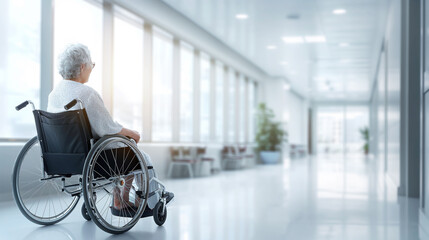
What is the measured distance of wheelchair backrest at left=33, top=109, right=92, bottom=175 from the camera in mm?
2375

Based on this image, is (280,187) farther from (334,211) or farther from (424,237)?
(424,237)

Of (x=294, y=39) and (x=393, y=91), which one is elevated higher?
(x=294, y=39)

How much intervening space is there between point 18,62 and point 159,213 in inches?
110

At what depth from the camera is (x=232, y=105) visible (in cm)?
1149

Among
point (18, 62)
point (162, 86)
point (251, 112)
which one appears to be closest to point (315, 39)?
point (162, 86)

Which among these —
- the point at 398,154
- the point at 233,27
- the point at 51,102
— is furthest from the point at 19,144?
the point at 233,27

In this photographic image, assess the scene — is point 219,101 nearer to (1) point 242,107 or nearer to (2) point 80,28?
(1) point 242,107

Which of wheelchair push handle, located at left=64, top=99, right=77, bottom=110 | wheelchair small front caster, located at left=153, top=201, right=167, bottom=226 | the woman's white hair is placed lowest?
wheelchair small front caster, located at left=153, top=201, right=167, bottom=226

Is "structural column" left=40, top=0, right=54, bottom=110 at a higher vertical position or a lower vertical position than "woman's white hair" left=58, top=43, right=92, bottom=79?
higher

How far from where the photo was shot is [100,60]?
19.1 feet

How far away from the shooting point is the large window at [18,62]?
4.30 m

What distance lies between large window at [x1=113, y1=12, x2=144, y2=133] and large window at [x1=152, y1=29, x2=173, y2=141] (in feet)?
1.56

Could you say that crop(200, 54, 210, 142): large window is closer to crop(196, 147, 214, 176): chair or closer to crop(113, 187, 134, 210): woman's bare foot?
crop(196, 147, 214, 176): chair

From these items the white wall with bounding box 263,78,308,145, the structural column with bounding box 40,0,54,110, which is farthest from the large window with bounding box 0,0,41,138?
the white wall with bounding box 263,78,308,145
